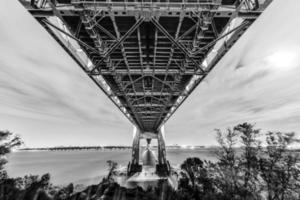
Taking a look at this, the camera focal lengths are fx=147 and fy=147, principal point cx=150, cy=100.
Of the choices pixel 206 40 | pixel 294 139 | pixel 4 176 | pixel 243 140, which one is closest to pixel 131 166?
pixel 4 176

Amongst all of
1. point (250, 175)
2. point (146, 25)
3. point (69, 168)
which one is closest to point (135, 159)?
point (250, 175)

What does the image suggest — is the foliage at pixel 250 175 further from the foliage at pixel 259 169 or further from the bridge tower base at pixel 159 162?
the bridge tower base at pixel 159 162

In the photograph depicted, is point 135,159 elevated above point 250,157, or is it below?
below

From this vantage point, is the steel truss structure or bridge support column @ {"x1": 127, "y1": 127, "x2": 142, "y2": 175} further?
bridge support column @ {"x1": 127, "y1": 127, "x2": 142, "y2": 175}

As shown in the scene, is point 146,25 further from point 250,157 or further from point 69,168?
point 69,168

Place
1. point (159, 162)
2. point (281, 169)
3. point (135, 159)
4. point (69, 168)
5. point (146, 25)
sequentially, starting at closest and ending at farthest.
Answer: point (146, 25) < point (281, 169) < point (135, 159) < point (159, 162) < point (69, 168)

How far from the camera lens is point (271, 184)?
1043cm

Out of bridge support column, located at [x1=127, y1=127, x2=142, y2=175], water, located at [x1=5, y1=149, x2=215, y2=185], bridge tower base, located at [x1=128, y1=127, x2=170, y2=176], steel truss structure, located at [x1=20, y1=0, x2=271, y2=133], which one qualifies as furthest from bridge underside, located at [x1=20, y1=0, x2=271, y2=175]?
bridge support column, located at [x1=127, y1=127, x2=142, y2=175]

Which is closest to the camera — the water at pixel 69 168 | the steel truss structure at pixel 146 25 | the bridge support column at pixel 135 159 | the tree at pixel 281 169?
the steel truss structure at pixel 146 25

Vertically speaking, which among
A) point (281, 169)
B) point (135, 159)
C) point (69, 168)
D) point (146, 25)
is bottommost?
point (69, 168)

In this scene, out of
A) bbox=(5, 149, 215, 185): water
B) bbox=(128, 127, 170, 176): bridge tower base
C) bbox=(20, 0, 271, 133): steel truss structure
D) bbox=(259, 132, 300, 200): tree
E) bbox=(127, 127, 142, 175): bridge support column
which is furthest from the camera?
bbox=(5, 149, 215, 185): water

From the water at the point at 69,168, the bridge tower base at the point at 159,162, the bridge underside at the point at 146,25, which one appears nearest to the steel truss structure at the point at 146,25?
the bridge underside at the point at 146,25

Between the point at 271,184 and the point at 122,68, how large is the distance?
13873mm

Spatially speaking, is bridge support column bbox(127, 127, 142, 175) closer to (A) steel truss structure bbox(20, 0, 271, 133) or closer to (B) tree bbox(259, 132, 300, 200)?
(B) tree bbox(259, 132, 300, 200)
